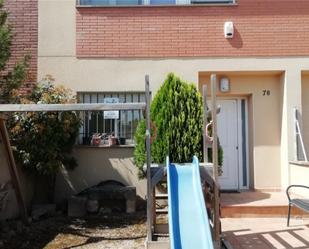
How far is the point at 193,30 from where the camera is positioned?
9398mm

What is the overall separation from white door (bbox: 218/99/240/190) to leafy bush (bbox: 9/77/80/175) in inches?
147

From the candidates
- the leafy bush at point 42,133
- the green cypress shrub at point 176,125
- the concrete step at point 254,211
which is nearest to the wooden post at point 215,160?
the concrete step at point 254,211

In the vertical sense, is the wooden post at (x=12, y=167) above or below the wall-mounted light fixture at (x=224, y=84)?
below

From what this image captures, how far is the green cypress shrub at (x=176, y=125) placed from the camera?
8148 mm

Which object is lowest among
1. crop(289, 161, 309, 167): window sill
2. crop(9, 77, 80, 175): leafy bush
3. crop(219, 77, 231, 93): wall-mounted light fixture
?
crop(289, 161, 309, 167): window sill

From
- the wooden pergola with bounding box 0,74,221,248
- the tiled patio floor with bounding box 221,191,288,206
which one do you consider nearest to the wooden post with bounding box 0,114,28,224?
the wooden pergola with bounding box 0,74,221,248

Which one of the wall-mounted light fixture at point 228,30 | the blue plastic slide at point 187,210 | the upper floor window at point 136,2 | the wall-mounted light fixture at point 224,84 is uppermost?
the upper floor window at point 136,2

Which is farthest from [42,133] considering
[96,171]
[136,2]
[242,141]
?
[242,141]

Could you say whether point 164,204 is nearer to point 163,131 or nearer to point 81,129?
point 163,131

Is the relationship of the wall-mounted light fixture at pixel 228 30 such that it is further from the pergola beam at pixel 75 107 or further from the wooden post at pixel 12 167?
the wooden post at pixel 12 167

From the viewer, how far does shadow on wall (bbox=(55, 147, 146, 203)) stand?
9250 millimetres

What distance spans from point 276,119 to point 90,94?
447 centimetres

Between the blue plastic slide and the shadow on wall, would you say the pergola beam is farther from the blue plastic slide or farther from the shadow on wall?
the shadow on wall

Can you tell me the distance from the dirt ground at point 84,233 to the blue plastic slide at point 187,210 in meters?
1.44
